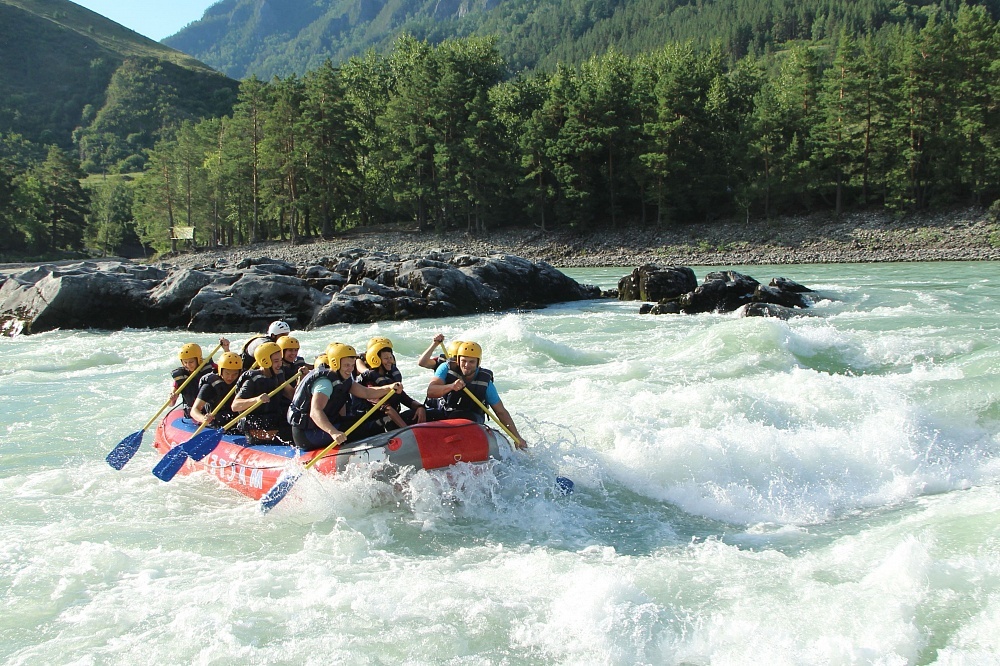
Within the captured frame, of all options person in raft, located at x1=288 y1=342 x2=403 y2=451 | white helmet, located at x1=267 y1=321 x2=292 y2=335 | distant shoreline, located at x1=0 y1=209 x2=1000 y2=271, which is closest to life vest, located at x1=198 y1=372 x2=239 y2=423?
white helmet, located at x1=267 y1=321 x2=292 y2=335

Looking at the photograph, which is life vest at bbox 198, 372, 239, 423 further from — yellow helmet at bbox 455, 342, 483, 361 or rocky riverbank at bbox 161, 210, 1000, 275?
rocky riverbank at bbox 161, 210, 1000, 275

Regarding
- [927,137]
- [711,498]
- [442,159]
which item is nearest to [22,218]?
[442,159]

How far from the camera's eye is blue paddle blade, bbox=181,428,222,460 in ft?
25.3

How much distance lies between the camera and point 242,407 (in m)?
7.77

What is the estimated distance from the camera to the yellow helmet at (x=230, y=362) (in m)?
8.32

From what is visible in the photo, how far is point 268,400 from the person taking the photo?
25.5 ft

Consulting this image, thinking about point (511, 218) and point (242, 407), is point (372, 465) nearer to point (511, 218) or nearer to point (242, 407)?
point (242, 407)

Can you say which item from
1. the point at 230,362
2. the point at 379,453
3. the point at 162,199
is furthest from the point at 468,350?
the point at 162,199

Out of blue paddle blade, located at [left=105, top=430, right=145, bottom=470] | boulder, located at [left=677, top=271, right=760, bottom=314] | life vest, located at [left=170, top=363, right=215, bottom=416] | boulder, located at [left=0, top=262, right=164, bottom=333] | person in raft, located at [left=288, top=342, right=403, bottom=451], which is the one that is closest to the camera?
person in raft, located at [left=288, top=342, right=403, bottom=451]

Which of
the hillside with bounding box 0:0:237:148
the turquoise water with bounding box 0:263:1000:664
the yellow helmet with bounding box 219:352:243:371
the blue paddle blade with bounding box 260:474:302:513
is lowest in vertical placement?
the turquoise water with bounding box 0:263:1000:664

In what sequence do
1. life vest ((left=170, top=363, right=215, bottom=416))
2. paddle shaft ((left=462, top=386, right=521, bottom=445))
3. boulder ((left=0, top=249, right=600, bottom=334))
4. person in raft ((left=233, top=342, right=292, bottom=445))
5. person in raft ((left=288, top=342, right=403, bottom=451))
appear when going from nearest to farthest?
person in raft ((left=288, top=342, right=403, bottom=451)), paddle shaft ((left=462, top=386, right=521, bottom=445)), person in raft ((left=233, top=342, right=292, bottom=445)), life vest ((left=170, top=363, right=215, bottom=416)), boulder ((left=0, top=249, right=600, bottom=334))

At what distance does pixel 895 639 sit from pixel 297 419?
4.88m

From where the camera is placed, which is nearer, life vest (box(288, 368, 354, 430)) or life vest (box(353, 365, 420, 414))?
life vest (box(288, 368, 354, 430))

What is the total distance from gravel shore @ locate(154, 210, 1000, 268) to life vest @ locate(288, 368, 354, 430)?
2665cm
